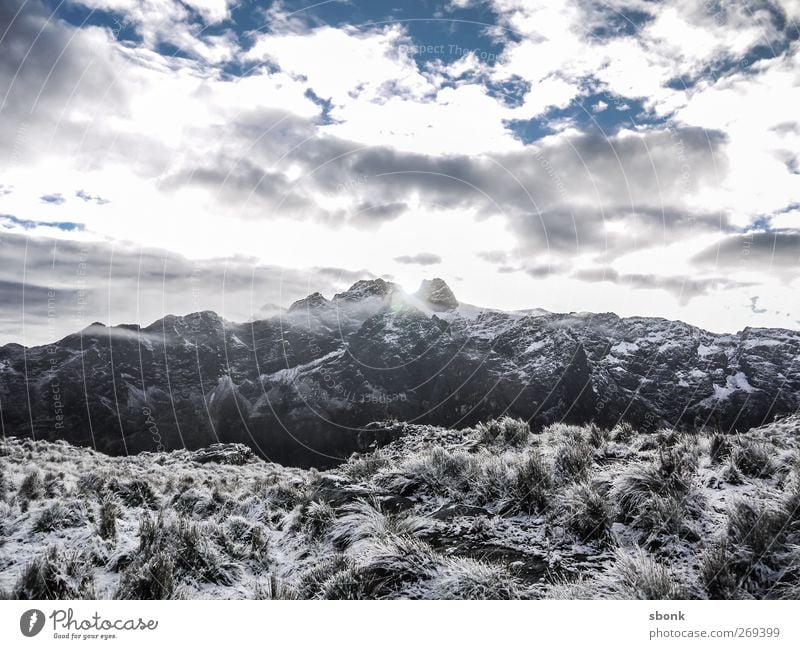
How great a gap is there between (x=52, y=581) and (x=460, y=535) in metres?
4.89

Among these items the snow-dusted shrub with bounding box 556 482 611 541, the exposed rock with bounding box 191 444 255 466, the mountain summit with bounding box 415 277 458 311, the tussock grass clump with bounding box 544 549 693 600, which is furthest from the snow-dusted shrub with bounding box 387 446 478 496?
the mountain summit with bounding box 415 277 458 311

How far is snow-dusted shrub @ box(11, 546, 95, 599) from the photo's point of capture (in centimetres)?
515

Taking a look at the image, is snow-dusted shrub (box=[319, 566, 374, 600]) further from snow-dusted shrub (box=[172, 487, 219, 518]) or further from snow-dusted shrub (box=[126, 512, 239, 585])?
snow-dusted shrub (box=[172, 487, 219, 518])

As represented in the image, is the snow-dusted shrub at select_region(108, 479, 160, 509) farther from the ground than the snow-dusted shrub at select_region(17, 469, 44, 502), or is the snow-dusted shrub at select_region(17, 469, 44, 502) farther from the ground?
the snow-dusted shrub at select_region(17, 469, 44, 502)

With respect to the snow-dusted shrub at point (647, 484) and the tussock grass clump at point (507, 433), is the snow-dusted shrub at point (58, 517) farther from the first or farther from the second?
the tussock grass clump at point (507, 433)

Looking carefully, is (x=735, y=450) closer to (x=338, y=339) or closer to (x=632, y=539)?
(x=632, y=539)

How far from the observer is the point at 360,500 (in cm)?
756

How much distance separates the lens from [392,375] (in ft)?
497

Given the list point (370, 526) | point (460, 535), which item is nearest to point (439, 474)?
point (460, 535)

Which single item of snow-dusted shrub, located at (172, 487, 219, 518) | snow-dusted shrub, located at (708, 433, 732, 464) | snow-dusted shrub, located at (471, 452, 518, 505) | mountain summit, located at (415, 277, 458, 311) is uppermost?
mountain summit, located at (415, 277, 458, 311)

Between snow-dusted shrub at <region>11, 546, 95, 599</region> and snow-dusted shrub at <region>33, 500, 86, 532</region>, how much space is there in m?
1.88
